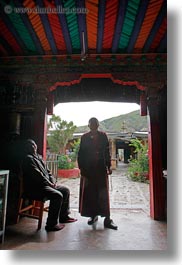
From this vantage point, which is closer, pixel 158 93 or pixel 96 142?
pixel 96 142

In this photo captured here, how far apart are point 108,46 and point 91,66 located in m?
0.43

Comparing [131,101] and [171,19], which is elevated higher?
[171,19]

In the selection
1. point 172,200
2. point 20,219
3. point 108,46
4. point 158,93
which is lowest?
point 20,219

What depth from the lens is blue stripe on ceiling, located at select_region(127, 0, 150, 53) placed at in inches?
90.3

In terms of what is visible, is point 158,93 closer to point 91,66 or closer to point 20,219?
point 91,66

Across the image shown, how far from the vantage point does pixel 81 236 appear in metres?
2.45

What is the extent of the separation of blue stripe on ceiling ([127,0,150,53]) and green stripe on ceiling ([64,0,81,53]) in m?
0.77

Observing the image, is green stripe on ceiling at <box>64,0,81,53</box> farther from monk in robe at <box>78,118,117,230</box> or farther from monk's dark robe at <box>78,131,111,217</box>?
monk's dark robe at <box>78,131,111,217</box>

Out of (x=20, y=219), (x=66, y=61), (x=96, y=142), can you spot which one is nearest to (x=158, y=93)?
(x=96, y=142)

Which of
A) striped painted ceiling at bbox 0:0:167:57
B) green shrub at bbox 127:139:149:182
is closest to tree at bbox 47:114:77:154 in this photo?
green shrub at bbox 127:139:149:182

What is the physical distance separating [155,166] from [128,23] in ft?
6.93

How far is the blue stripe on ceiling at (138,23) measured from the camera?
2293mm

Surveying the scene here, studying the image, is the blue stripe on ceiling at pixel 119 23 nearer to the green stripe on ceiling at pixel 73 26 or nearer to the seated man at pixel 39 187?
the green stripe on ceiling at pixel 73 26

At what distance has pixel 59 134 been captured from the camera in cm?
1067
